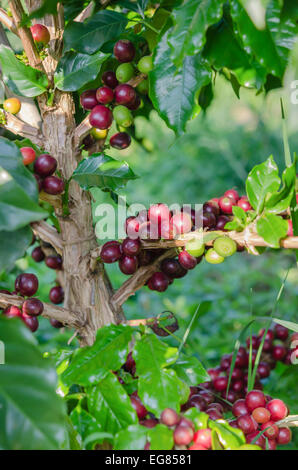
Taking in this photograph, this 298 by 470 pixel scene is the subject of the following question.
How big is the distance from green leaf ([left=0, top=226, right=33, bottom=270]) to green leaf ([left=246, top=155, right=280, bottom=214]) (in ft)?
0.97

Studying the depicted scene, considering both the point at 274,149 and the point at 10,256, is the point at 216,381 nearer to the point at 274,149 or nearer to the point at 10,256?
the point at 10,256

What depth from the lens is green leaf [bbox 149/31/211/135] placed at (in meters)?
0.57

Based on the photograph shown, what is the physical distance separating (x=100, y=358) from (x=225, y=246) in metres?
0.22

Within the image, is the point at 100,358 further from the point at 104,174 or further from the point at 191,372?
the point at 104,174

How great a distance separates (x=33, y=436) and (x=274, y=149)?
8.71ft

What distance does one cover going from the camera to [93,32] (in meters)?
0.67

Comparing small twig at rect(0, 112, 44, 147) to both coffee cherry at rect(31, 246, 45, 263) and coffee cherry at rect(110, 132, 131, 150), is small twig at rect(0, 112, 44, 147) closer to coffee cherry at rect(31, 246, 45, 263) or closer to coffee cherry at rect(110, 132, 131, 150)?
coffee cherry at rect(110, 132, 131, 150)

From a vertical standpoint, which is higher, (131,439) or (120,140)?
(120,140)

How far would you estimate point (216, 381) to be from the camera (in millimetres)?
888

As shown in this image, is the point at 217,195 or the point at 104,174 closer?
the point at 104,174

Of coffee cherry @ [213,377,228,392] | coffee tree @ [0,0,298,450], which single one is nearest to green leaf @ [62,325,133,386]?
coffee tree @ [0,0,298,450]

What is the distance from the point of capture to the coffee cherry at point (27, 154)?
58 cm

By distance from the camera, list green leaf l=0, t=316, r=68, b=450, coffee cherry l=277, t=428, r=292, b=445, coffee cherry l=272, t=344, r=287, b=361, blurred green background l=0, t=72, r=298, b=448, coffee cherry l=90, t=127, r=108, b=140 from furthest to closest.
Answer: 1. blurred green background l=0, t=72, r=298, b=448
2. coffee cherry l=272, t=344, r=287, b=361
3. coffee cherry l=90, t=127, r=108, b=140
4. coffee cherry l=277, t=428, r=292, b=445
5. green leaf l=0, t=316, r=68, b=450

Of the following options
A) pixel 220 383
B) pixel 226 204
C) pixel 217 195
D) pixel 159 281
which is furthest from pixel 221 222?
pixel 217 195
